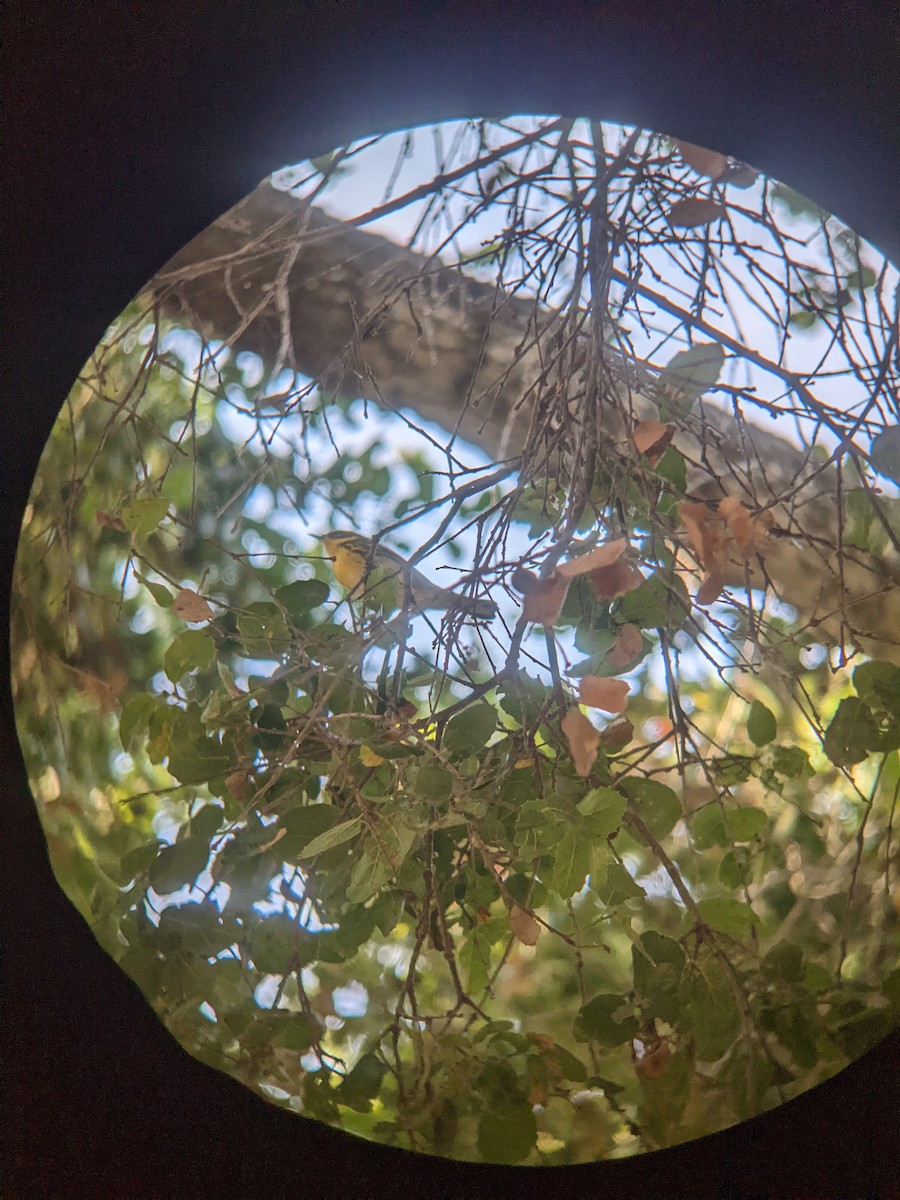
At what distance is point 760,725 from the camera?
2.48ft

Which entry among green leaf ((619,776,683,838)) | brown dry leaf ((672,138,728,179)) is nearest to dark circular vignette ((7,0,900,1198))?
brown dry leaf ((672,138,728,179))

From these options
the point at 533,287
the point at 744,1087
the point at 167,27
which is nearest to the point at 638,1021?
the point at 744,1087

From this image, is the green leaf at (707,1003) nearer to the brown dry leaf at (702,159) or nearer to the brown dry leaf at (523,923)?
the brown dry leaf at (523,923)

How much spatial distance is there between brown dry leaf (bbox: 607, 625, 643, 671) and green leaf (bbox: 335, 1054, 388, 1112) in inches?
15.6

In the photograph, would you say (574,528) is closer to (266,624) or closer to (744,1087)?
(266,624)

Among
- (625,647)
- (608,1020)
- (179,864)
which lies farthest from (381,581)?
(608,1020)

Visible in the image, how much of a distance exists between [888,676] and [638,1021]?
0.33 m

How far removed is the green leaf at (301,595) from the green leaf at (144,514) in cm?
11

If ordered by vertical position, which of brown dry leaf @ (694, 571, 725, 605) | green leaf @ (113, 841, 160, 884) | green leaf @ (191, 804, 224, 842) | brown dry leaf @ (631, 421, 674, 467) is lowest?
green leaf @ (113, 841, 160, 884)

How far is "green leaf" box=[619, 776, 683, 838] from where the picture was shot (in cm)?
70

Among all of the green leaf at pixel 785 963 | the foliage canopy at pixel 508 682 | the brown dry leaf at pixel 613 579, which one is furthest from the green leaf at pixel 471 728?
the green leaf at pixel 785 963

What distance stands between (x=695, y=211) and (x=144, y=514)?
466 mm

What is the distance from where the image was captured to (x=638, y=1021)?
2.48ft

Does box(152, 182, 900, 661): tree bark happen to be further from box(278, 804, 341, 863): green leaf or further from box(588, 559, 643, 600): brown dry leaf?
box(278, 804, 341, 863): green leaf
